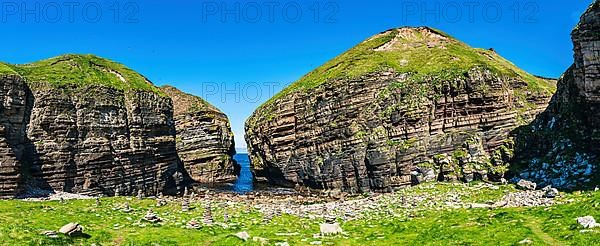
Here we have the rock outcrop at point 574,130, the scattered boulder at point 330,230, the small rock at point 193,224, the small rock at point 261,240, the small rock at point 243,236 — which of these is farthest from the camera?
the rock outcrop at point 574,130

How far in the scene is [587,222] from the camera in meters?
22.7

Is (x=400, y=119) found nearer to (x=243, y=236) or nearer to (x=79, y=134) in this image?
(x=79, y=134)

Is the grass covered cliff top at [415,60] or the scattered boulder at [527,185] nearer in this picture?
the scattered boulder at [527,185]

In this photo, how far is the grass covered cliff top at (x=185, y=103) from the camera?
5037 inches

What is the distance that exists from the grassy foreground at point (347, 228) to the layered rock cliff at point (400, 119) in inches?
1183

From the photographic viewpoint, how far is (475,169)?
60.6 m

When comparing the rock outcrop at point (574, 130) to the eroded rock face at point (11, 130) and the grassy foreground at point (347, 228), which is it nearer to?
the grassy foreground at point (347, 228)

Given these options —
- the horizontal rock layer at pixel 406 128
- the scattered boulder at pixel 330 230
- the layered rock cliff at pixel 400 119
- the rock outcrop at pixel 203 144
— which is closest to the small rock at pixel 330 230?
the scattered boulder at pixel 330 230

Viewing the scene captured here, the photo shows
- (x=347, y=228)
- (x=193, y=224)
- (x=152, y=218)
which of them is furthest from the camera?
(x=152, y=218)

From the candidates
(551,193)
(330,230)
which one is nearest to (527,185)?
(551,193)

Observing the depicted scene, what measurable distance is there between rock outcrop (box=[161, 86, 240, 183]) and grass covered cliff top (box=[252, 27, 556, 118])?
71.4ft

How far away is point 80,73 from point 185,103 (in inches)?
2336

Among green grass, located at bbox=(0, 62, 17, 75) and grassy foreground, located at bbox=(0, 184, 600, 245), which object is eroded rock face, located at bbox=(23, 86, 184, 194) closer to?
green grass, located at bbox=(0, 62, 17, 75)

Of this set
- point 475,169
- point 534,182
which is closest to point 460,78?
point 475,169
